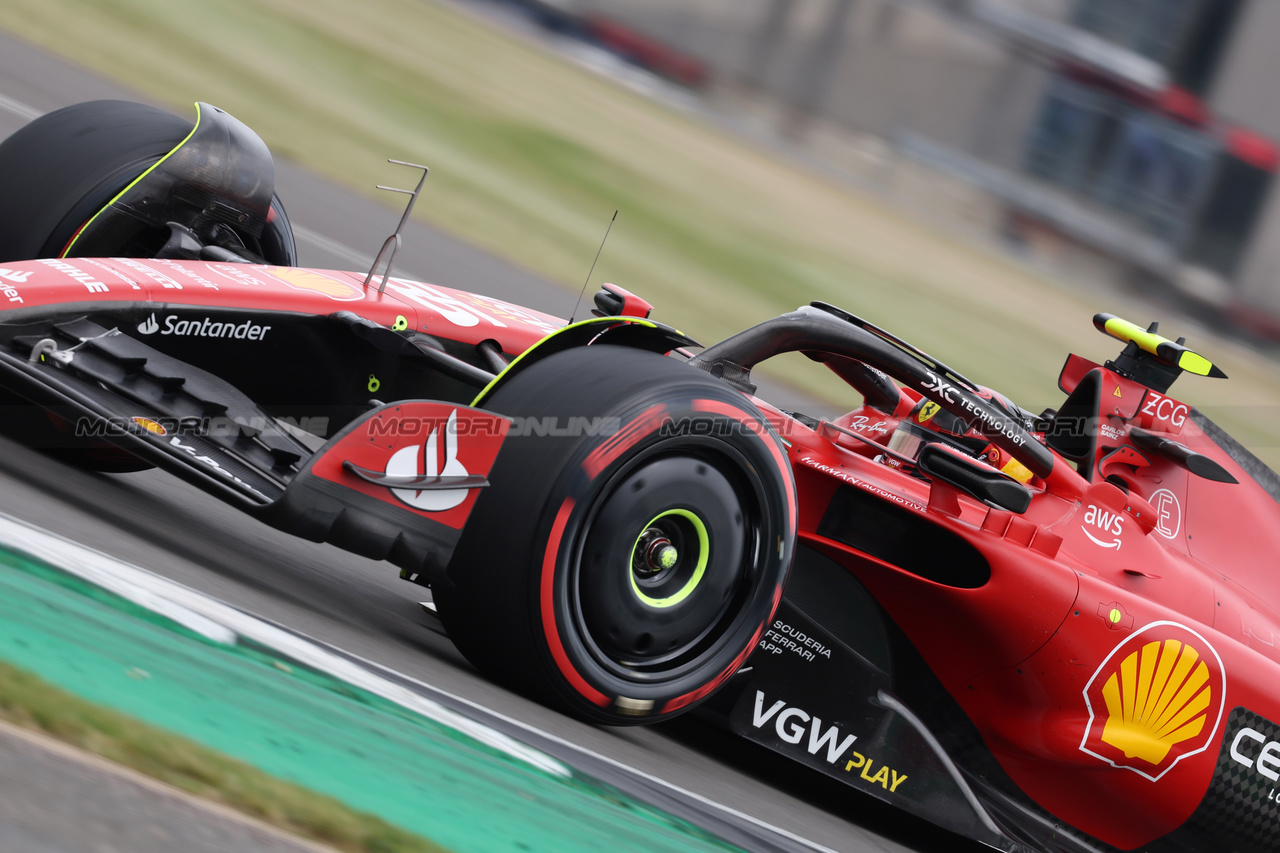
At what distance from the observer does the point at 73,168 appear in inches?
160

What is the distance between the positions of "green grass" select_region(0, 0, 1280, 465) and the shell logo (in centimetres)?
696

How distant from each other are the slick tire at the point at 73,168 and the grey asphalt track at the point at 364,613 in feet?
1.99

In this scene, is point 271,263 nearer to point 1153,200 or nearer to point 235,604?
point 235,604

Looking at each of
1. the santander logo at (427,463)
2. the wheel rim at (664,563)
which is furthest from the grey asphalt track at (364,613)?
the santander logo at (427,463)

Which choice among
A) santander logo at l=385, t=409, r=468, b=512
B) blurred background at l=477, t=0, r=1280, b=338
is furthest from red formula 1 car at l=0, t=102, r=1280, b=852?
blurred background at l=477, t=0, r=1280, b=338

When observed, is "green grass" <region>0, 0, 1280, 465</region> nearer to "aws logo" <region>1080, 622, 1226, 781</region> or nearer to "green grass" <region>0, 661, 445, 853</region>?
"aws logo" <region>1080, 622, 1226, 781</region>

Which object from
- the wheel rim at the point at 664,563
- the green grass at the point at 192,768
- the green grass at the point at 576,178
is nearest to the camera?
the green grass at the point at 192,768

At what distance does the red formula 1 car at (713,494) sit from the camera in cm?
318

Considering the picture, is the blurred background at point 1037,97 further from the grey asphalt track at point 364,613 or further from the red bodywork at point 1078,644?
the grey asphalt track at point 364,613

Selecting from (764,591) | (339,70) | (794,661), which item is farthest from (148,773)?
(339,70)

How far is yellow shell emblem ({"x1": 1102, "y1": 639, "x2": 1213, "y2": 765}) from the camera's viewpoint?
3928 millimetres

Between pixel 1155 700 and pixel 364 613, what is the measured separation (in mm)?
2118

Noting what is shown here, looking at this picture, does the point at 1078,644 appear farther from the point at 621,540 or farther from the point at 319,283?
the point at 319,283

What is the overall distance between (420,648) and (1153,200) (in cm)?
3324
